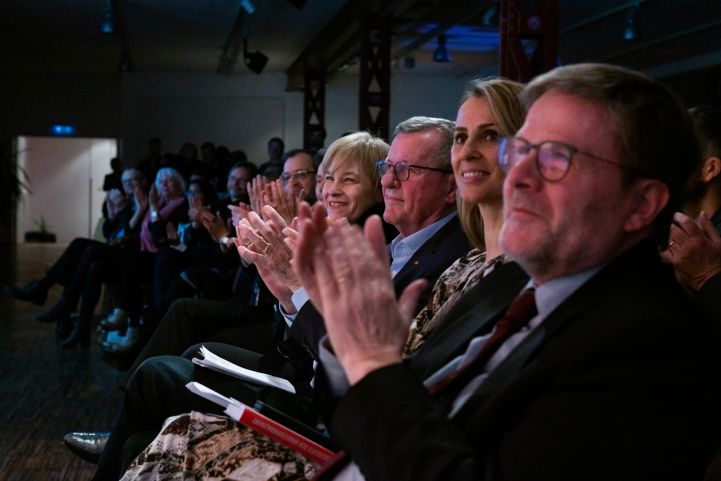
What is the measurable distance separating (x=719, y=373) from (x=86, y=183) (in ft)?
59.3

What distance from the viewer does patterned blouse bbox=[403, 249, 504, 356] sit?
189cm

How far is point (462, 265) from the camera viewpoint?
2115mm

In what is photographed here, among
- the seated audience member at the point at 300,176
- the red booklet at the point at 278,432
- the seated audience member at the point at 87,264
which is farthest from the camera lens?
the seated audience member at the point at 87,264

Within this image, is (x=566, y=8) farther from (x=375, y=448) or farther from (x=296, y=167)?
(x=375, y=448)

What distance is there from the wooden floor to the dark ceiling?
4.59 meters

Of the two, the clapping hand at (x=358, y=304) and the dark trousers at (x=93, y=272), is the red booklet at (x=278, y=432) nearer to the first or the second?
the clapping hand at (x=358, y=304)

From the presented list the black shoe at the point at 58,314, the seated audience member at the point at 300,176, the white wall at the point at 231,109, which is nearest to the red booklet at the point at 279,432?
the seated audience member at the point at 300,176

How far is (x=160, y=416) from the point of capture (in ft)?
7.81

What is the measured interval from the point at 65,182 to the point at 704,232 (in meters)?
17.5

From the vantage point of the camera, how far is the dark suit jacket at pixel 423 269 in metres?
2.14

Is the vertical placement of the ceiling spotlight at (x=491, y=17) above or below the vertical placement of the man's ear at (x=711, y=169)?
above

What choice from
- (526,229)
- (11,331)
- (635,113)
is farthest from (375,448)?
(11,331)

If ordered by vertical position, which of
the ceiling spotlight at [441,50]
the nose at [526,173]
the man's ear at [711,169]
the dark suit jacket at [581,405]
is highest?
the ceiling spotlight at [441,50]

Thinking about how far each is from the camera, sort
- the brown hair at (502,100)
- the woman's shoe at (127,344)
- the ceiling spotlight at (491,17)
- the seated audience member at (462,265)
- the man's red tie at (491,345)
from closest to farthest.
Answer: the man's red tie at (491,345), the seated audience member at (462,265), the brown hair at (502,100), the woman's shoe at (127,344), the ceiling spotlight at (491,17)
